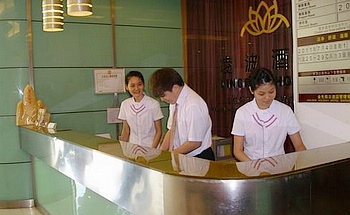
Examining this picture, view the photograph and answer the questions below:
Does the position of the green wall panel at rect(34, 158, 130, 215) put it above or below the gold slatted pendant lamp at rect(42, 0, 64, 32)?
below

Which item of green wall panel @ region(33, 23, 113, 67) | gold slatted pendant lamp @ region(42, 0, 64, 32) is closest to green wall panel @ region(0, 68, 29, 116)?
green wall panel @ region(33, 23, 113, 67)

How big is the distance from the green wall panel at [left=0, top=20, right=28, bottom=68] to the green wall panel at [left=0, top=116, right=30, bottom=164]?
66 cm

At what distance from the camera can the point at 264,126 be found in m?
2.72

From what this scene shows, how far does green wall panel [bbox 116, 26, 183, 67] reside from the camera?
5.45 metres

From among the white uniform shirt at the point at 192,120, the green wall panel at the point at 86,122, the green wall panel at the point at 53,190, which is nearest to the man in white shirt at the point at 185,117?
the white uniform shirt at the point at 192,120

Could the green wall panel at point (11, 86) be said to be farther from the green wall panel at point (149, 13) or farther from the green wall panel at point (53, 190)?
the green wall panel at point (149, 13)

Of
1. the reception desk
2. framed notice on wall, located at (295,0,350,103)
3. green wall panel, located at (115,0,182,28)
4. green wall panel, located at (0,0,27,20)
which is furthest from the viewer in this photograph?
green wall panel, located at (115,0,182,28)

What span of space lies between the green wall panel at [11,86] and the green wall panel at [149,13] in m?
1.37

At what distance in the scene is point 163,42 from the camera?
5.70 m

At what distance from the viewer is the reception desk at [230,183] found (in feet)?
4.84

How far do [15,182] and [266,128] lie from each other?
3.49 metres

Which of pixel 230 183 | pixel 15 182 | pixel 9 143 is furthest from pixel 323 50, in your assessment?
pixel 15 182

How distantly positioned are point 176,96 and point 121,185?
3.54 feet

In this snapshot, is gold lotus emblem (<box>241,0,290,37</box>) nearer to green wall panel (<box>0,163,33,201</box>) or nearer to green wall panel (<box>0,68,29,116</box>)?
green wall panel (<box>0,68,29,116</box>)
